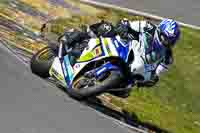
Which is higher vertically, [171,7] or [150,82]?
[171,7]

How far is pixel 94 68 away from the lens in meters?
12.9

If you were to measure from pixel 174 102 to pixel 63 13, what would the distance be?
601 centimetres

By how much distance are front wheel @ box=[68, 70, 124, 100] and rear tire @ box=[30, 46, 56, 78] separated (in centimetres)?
97

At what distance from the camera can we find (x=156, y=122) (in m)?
12.2

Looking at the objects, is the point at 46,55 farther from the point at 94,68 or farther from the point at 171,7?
the point at 171,7

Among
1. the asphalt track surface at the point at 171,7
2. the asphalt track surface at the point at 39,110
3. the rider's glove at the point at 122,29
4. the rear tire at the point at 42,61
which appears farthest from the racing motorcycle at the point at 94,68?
the asphalt track surface at the point at 171,7

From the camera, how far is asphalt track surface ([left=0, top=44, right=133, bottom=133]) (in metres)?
10.9

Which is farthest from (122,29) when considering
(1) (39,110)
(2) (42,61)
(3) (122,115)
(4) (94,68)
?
(1) (39,110)

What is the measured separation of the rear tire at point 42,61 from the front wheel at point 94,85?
0.97 meters

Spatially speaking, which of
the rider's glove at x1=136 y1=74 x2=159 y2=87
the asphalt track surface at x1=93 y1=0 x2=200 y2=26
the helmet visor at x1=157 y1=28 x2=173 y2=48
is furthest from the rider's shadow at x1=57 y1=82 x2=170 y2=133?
the asphalt track surface at x1=93 y1=0 x2=200 y2=26

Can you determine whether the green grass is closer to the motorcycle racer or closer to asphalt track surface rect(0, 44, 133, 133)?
the motorcycle racer

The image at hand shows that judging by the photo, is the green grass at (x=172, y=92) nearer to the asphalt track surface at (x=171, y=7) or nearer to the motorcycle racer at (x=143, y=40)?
the motorcycle racer at (x=143, y=40)

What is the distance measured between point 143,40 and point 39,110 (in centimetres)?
382

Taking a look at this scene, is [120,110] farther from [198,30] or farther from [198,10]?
[198,10]
